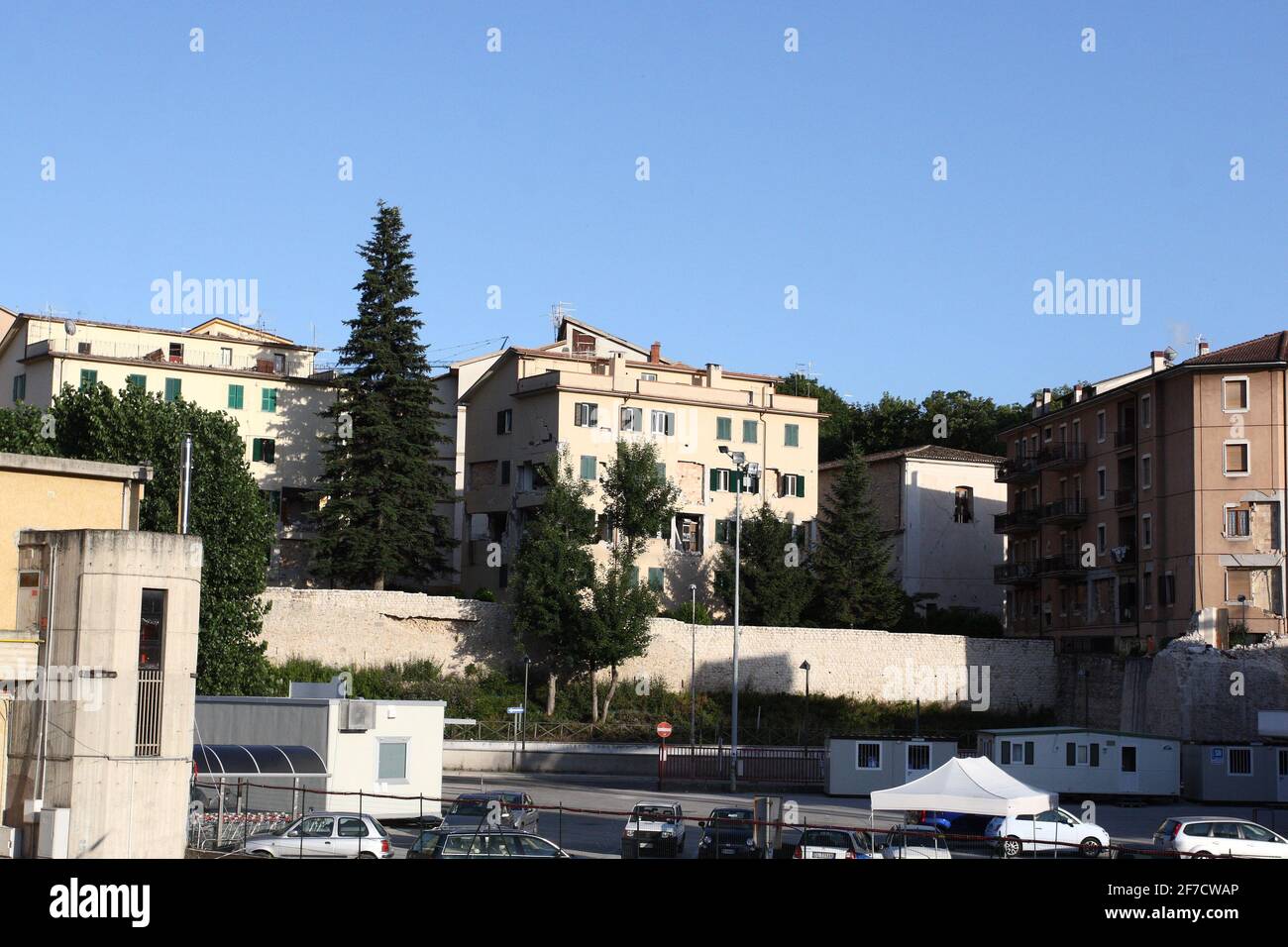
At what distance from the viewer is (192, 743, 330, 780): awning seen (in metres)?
35.9

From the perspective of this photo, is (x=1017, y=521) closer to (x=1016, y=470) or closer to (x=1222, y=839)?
(x=1016, y=470)

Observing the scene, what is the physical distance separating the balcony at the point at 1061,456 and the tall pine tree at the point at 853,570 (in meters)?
9.86

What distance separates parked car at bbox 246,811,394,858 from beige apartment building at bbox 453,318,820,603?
47.0m

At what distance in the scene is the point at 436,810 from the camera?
40.2 m

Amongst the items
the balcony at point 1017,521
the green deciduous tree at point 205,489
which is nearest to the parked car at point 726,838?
the green deciduous tree at point 205,489

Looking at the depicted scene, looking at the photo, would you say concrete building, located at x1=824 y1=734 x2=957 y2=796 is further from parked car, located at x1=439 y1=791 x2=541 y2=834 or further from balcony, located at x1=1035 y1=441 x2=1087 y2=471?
balcony, located at x1=1035 y1=441 x2=1087 y2=471

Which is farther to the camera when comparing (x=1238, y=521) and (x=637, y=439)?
(x=637, y=439)

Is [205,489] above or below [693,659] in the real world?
above

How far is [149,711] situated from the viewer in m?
28.6

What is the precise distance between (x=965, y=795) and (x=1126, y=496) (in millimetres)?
43930

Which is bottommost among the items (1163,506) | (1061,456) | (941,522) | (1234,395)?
(1163,506)

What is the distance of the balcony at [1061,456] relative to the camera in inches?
3150

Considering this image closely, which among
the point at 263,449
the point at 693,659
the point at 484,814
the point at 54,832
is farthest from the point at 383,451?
the point at 54,832

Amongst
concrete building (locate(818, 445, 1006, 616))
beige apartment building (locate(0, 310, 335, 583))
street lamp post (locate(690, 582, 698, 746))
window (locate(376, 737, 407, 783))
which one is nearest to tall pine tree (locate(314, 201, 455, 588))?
beige apartment building (locate(0, 310, 335, 583))
